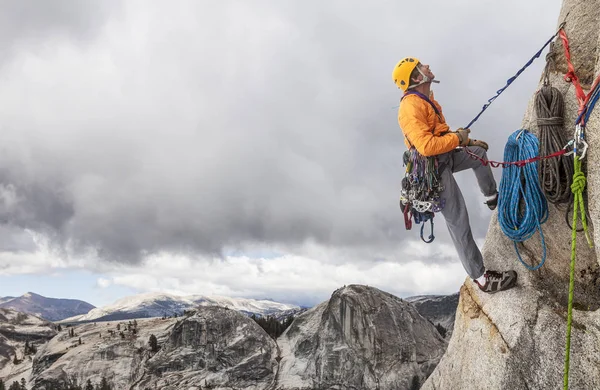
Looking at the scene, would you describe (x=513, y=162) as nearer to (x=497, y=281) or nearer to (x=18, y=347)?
(x=497, y=281)

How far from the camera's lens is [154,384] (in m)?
93.5

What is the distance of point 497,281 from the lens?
9477 millimetres

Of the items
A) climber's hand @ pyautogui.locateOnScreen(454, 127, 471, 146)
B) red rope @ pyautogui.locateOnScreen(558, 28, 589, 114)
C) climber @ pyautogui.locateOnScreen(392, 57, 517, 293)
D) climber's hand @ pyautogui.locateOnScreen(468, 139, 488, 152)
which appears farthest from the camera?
climber's hand @ pyautogui.locateOnScreen(468, 139, 488, 152)

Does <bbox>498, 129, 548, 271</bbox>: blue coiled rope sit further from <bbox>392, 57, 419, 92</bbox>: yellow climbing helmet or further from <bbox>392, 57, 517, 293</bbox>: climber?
<bbox>392, 57, 419, 92</bbox>: yellow climbing helmet

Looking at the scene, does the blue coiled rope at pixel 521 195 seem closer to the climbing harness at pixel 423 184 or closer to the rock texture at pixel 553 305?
the rock texture at pixel 553 305

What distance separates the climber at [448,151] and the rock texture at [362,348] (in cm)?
9178

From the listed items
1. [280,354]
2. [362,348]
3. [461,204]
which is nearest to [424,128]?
[461,204]

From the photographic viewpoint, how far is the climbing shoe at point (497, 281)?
9248 millimetres

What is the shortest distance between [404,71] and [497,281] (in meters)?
4.94

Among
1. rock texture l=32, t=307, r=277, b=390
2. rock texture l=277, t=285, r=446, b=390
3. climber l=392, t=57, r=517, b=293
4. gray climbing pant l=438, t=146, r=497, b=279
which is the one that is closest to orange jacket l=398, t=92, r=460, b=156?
climber l=392, t=57, r=517, b=293

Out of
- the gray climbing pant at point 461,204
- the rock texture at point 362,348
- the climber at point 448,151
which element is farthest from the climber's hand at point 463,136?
the rock texture at point 362,348

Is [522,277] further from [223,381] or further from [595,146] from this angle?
[223,381]

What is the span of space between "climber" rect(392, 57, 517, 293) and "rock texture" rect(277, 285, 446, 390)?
91782 mm

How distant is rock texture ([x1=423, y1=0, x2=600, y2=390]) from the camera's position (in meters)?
7.39
